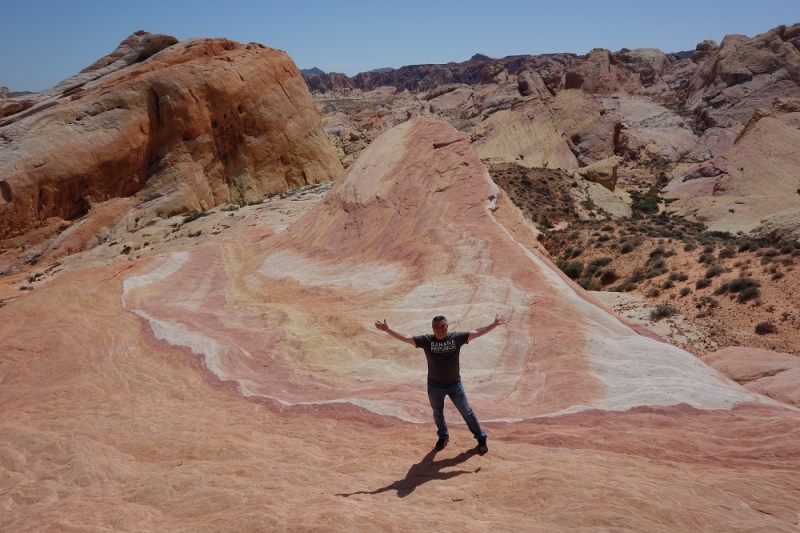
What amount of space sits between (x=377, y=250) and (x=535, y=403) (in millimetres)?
7408

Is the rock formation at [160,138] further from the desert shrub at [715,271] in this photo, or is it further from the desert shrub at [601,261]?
the desert shrub at [715,271]

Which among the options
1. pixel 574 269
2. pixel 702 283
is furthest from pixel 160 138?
pixel 702 283

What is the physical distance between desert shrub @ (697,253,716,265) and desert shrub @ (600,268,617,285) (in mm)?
3437

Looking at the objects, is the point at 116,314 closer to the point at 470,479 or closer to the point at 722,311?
the point at 470,479

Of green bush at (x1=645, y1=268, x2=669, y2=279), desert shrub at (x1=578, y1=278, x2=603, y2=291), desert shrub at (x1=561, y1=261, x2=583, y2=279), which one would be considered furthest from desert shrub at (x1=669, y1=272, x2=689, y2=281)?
desert shrub at (x1=561, y1=261, x2=583, y2=279)

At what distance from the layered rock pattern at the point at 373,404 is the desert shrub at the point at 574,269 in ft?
36.2

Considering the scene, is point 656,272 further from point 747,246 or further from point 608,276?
point 747,246

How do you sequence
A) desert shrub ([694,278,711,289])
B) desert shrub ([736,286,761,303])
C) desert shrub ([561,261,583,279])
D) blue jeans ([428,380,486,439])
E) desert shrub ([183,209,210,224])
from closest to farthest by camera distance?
blue jeans ([428,380,486,439])
desert shrub ([736,286,761,303])
desert shrub ([694,278,711,289])
desert shrub ([561,261,583,279])
desert shrub ([183,209,210,224])

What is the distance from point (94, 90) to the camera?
99.0 ft

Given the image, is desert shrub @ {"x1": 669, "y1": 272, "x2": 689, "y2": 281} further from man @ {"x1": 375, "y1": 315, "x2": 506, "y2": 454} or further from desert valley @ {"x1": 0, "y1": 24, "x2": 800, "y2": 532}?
man @ {"x1": 375, "y1": 315, "x2": 506, "y2": 454}

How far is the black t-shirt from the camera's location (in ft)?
20.9

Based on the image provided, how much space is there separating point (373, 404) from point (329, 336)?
3144mm

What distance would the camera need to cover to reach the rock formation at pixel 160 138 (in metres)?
28.3

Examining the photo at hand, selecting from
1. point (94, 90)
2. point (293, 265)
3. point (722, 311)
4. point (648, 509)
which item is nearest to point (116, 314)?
point (293, 265)
